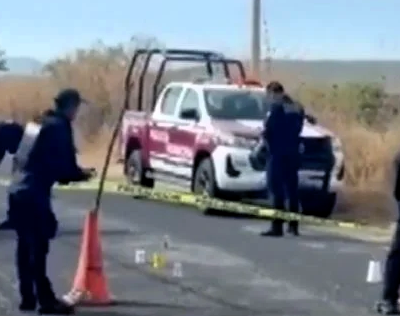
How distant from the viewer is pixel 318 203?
24188mm

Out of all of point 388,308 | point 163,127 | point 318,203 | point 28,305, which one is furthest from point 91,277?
point 163,127

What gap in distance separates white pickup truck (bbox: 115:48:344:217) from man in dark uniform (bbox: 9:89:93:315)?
32.0 ft

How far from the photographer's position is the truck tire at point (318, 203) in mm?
24000

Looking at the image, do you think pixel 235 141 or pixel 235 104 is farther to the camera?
pixel 235 104

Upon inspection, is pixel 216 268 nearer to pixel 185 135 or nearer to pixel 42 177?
pixel 42 177

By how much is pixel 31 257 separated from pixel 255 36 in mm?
20047

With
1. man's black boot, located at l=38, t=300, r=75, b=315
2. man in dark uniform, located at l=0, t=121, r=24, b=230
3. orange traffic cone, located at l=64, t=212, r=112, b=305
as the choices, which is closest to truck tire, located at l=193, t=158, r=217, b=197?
orange traffic cone, located at l=64, t=212, r=112, b=305

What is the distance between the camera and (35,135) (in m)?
13.6

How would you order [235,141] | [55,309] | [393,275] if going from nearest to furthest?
[55,309] < [393,275] < [235,141]

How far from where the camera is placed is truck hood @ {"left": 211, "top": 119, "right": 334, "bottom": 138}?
2359 centimetres

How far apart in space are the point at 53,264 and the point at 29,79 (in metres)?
39.7

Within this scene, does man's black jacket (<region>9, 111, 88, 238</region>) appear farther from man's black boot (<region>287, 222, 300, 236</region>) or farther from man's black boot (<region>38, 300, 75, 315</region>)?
man's black boot (<region>287, 222, 300, 236</region>)

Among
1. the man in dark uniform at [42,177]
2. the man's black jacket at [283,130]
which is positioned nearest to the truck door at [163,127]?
the man's black jacket at [283,130]

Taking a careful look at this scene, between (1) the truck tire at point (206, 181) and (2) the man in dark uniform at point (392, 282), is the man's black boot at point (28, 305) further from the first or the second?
(1) the truck tire at point (206, 181)
